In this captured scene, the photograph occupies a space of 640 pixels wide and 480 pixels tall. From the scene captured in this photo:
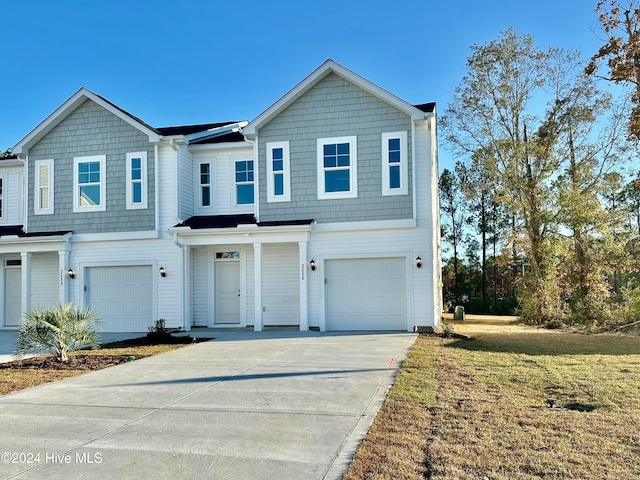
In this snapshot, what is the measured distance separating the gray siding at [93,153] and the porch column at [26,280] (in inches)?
37.2

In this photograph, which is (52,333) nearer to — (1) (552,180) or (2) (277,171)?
(2) (277,171)

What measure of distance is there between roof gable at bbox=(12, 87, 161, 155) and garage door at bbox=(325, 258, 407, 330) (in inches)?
275

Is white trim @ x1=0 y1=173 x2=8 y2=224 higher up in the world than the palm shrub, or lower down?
higher up

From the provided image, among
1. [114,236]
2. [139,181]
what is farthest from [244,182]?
[114,236]

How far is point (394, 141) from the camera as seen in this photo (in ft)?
48.2

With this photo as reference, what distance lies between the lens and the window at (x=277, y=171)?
15352mm

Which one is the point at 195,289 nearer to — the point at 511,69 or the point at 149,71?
the point at 149,71

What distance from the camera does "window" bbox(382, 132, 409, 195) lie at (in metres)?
14.5

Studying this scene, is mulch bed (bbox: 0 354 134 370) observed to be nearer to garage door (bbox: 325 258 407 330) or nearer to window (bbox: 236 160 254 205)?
garage door (bbox: 325 258 407 330)

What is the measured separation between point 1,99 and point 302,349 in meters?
20.5

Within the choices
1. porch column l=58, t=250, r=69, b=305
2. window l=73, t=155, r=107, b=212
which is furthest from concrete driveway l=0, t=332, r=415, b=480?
window l=73, t=155, r=107, b=212

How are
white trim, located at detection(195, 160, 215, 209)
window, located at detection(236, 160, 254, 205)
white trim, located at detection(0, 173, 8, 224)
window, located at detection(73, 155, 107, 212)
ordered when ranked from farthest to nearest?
1. white trim, located at detection(0, 173, 8, 224)
2. white trim, located at detection(195, 160, 215, 209)
3. window, located at detection(236, 160, 254, 205)
4. window, located at detection(73, 155, 107, 212)

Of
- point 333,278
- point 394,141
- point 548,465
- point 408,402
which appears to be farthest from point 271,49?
point 548,465

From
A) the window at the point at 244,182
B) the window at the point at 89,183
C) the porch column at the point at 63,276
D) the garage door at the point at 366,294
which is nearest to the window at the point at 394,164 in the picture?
the garage door at the point at 366,294
